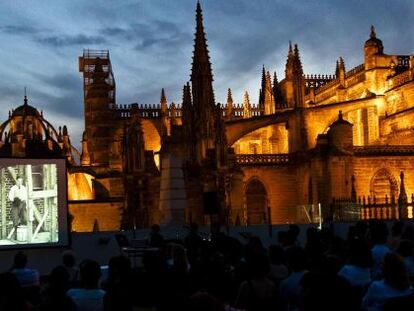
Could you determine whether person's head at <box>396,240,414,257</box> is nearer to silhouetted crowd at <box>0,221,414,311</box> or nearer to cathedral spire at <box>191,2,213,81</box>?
silhouetted crowd at <box>0,221,414,311</box>

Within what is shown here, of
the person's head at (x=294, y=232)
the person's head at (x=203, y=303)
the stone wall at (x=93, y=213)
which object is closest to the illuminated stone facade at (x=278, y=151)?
the stone wall at (x=93, y=213)

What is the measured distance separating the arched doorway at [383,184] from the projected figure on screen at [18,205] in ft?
90.2

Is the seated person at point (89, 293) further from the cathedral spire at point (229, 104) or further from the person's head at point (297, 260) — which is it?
the cathedral spire at point (229, 104)

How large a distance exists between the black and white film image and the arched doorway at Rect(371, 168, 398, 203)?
26699mm

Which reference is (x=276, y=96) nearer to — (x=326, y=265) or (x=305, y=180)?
(x=305, y=180)

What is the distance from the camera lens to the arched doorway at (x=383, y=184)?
41.8 metres

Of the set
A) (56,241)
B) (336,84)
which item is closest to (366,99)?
(336,84)

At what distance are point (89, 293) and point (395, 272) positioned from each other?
304 cm

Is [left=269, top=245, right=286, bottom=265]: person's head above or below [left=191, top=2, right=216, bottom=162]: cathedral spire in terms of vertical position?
below

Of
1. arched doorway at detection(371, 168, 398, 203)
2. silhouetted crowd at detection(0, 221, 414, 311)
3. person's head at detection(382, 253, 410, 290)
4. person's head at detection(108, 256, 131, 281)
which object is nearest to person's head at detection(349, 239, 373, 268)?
silhouetted crowd at detection(0, 221, 414, 311)

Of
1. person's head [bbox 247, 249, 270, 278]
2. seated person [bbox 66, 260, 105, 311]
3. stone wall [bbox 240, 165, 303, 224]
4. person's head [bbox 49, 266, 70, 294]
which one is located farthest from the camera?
stone wall [bbox 240, 165, 303, 224]

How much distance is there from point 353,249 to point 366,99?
41.9 metres

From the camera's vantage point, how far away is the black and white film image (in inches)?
685

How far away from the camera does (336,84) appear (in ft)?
189
